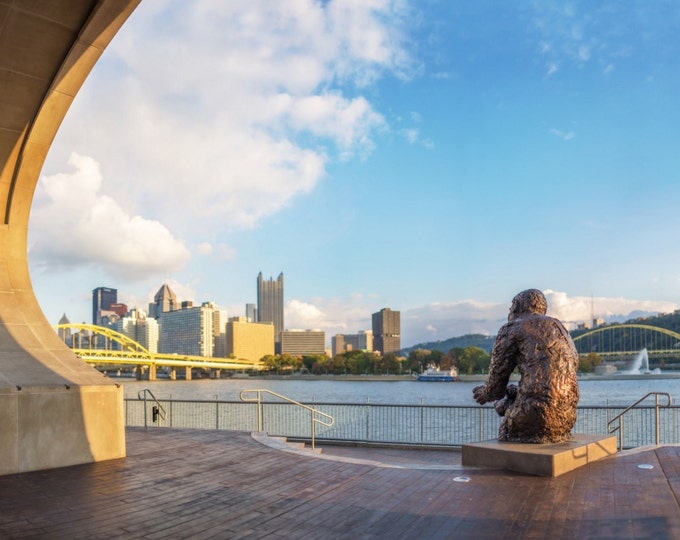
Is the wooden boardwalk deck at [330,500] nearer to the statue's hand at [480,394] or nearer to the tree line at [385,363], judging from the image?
the statue's hand at [480,394]

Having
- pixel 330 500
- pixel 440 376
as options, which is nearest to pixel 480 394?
pixel 330 500

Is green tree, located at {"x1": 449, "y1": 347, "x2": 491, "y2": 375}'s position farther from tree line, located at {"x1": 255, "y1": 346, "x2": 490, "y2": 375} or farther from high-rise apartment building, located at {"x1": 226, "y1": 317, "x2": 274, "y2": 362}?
high-rise apartment building, located at {"x1": 226, "y1": 317, "x2": 274, "y2": 362}

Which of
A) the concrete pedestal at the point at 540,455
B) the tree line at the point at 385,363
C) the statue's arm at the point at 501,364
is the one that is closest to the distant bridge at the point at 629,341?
the tree line at the point at 385,363

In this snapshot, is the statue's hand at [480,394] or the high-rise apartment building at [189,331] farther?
the high-rise apartment building at [189,331]

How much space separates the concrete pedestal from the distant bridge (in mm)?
110036

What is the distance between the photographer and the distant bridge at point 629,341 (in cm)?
11050

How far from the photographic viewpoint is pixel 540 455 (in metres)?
7.32

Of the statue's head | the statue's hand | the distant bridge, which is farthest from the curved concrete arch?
the distant bridge

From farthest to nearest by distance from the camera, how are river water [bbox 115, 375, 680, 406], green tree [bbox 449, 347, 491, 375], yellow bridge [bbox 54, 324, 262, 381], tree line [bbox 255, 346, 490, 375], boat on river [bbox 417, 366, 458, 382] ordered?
tree line [bbox 255, 346, 490, 375]
green tree [bbox 449, 347, 491, 375]
boat on river [bbox 417, 366, 458, 382]
yellow bridge [bbox 54, 324, 262, 381]
river water [bbox 115, 375, 680, 406]

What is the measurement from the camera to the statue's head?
28.7 ft

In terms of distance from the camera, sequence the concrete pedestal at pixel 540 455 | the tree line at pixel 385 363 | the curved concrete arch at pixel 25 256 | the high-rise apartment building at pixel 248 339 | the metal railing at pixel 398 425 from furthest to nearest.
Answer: the high-rise apartment building at pixel 248 339
the tree line at pixel 385 363
the metal railing at pixel 398 425
the curved concrete arch at pixel 25 256
the concrete pedestal at pixel 540 455

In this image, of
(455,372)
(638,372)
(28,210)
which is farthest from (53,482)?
(638,372)

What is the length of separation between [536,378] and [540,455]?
110 cm

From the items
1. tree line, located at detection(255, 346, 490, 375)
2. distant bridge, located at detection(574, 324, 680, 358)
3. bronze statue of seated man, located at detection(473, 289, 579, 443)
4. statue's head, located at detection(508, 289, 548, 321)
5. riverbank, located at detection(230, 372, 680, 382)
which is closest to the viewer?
bronze statue of seated man, located at detection(473, 289, 579, 443)
